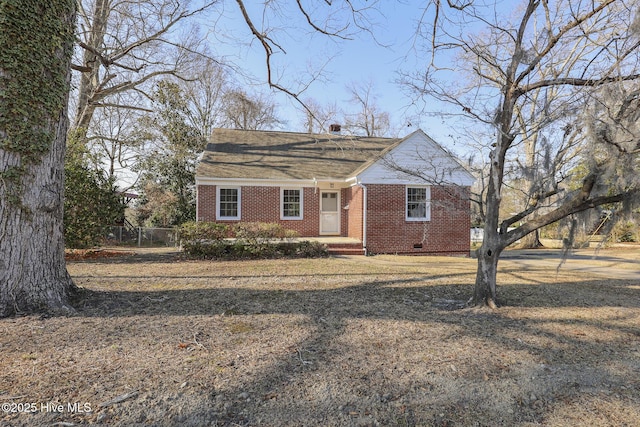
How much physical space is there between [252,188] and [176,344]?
36.1ft

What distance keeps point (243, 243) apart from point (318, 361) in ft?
27.2

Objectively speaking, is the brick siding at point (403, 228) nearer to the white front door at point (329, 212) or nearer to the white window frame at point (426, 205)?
the white window frame at point (426, 205)

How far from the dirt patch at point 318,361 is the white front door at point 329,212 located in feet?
31.0

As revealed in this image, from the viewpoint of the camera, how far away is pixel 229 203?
14.1 metres

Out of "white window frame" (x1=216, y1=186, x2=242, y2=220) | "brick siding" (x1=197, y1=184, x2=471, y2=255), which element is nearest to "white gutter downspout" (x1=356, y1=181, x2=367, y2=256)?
"brick siding" (x1=197, y1=184, x2=471, y2=255)

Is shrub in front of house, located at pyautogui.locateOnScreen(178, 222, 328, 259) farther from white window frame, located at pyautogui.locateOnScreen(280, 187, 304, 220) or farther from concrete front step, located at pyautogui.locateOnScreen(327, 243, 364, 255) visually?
white window frame, located at pyautogui.locateOnScreen(280, 187, 304, 220)

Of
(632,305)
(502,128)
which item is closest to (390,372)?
(502,128)

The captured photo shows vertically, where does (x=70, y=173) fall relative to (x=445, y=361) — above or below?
above

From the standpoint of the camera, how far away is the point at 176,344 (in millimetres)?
3510

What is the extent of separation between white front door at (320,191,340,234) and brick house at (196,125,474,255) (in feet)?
0.14

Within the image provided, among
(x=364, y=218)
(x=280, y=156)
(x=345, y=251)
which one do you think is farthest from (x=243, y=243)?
(x=280, y=156)

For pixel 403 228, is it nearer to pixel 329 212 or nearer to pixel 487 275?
pixel 329 212

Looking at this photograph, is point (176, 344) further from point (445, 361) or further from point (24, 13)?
point (24, 13)

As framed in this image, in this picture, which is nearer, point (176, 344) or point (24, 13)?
point (176, 344)
